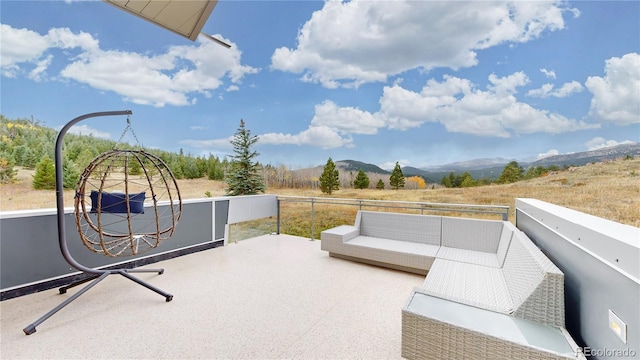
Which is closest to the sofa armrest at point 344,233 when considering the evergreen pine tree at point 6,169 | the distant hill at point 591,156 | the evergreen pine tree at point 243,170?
the distant hill at point 591,156

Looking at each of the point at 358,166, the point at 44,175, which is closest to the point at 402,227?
the point at 358,166

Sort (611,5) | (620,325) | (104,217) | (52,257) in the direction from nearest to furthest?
(620,325) → (52,257) → (104,217) → (611,5)

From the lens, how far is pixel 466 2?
4973 millimetres

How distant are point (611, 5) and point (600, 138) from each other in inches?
86.9

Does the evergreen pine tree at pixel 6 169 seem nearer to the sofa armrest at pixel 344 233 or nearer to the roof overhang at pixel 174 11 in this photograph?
the roof overhang at pixel 174 11

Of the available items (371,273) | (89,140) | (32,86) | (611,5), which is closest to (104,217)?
(371,273)

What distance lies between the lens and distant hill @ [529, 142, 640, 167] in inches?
156

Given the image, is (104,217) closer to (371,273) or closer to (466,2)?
(371,273)

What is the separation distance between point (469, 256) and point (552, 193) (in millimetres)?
3194

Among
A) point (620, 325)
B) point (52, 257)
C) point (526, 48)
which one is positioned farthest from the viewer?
point (526, 48)

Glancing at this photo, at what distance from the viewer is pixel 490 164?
6.21 m

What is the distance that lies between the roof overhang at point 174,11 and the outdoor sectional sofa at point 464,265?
2.64m

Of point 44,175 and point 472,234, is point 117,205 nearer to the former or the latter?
point 472,234

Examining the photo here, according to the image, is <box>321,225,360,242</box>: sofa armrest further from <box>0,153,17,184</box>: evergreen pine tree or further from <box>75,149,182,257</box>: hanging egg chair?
<box>0,153,17,184</box>: evergreen pine tree
